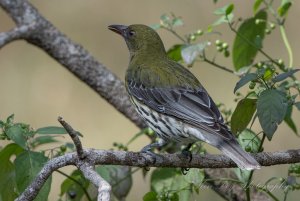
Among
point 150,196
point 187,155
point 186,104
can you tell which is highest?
point 186,104

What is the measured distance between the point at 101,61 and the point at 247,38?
18.4ft

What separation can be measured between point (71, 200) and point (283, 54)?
20.8ft

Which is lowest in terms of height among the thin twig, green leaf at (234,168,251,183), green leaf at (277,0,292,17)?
green leaf at (234,168,251,183)

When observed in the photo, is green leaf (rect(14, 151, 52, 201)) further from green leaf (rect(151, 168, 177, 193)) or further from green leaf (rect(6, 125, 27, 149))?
green leaf (rect(151, 168, 177, 193))

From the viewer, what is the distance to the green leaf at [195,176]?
4.44 m

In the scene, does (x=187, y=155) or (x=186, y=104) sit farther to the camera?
(x=186, y=104)

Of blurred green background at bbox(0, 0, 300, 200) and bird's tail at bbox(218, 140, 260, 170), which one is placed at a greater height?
blurred green background at bbox(0, 0, 300, 200)

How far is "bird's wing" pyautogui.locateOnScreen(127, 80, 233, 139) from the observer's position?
4.72m

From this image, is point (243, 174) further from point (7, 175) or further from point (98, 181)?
point (7, 175)

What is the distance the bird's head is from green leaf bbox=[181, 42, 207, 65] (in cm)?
121

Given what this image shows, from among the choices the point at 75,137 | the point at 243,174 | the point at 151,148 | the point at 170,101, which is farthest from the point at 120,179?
the point at 75,137

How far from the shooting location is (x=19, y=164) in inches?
162

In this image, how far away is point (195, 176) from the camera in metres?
4.50

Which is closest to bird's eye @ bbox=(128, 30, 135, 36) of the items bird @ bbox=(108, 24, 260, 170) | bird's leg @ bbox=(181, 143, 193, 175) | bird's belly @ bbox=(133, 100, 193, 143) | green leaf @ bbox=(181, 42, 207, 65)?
bird @ bbox=(108, 24, 260, 170)
